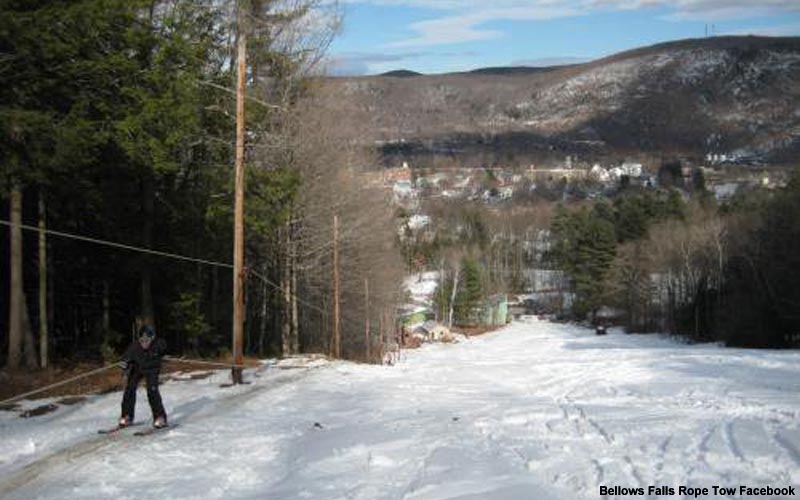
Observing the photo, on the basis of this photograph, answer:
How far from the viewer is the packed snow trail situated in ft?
30.3

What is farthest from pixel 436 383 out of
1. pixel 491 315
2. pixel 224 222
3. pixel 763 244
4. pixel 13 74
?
pixel 491 315

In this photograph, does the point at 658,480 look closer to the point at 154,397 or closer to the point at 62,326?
the point at 154,397

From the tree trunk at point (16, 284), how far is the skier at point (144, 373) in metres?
9.85

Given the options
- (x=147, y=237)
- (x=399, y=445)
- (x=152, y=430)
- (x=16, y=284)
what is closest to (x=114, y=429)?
(x=152, y=430)

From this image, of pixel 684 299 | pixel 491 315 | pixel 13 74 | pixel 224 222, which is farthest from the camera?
pixel 491 315

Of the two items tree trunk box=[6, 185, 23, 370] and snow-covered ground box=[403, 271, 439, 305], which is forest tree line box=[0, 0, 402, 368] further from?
snow-covered ground box=[403, 271, 439, 305]

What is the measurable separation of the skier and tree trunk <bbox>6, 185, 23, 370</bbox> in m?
9.85

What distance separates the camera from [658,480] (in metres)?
8.94

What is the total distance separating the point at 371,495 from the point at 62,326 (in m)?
32.5

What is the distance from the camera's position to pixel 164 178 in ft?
97.2

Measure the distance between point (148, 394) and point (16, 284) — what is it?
10884mm

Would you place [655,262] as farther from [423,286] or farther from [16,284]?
[16,284]

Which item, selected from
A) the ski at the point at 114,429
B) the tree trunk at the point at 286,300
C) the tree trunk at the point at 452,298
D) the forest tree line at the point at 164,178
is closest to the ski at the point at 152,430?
the ski at the point at 114,429

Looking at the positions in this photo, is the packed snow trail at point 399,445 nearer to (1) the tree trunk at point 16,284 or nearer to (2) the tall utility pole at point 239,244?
(2) the tall utility pole at point 239,244
